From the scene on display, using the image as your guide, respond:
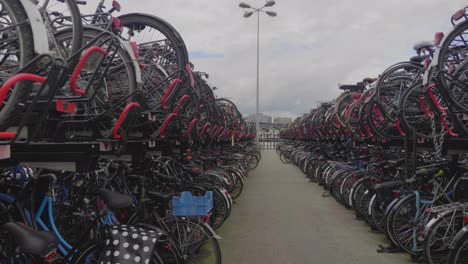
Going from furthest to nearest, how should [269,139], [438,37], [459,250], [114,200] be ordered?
[269,139]
[438,37]
[459,250]
[114,200]

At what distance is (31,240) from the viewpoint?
2.32 metres

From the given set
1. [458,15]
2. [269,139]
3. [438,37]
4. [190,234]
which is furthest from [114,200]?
[269,139]

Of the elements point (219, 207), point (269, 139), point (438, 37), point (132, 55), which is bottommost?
point (219, 207)

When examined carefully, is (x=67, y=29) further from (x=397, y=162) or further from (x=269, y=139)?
(x=269, y=139)

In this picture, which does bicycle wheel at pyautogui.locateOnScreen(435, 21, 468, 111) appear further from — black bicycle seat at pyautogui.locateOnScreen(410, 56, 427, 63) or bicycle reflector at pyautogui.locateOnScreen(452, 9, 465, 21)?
black bicycle seat at pyautogui.locateOnScreen(410, 56, 427, 63)

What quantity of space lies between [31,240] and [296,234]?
4.30m

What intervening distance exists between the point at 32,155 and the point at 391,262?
12.8 feet

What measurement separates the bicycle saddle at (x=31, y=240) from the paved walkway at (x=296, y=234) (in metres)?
2.67

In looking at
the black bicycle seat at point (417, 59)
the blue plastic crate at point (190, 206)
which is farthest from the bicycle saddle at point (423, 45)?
the blue plastic crate at point (190, 206)

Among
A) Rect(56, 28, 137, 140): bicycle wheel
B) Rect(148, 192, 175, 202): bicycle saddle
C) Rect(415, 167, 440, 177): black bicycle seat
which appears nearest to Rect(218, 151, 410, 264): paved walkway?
Rect(415, 167, 440, 177): black bicycle seat

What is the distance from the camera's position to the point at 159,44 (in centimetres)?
522

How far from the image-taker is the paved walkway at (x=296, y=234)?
15.9 feet

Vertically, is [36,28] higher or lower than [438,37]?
lower

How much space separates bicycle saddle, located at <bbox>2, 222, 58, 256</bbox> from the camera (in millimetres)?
2299
